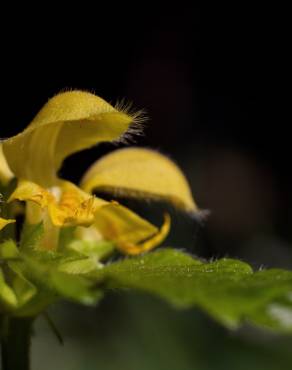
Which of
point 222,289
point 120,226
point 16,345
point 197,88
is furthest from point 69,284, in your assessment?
point 197,88

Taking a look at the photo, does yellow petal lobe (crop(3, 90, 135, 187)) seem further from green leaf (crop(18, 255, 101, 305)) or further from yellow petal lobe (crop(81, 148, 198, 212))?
green leaf (crop(18, 255, 101, 305))

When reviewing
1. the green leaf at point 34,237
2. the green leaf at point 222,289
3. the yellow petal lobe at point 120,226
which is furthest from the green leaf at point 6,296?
the yellow petal lobe at point 120,226

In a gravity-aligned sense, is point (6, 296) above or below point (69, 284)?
below

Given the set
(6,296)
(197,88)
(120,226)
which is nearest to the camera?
(6,296)

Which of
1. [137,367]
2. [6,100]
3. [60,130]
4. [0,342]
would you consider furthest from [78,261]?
[6,100]

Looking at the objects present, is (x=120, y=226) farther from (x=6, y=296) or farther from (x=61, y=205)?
(x=6, y=296)

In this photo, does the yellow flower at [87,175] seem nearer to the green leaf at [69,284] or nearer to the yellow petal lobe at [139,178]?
the yellow petal lobe at [139,178]

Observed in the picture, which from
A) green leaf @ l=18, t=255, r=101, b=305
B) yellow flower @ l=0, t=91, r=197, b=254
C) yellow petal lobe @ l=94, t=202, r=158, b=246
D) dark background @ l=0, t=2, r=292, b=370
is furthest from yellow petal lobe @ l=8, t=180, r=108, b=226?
dark background @ l=0, t=2, r=292, b=370
